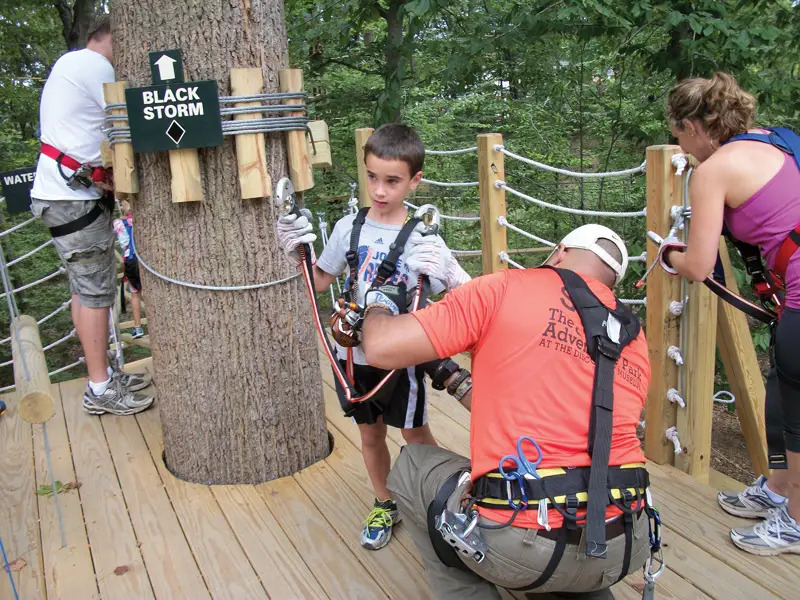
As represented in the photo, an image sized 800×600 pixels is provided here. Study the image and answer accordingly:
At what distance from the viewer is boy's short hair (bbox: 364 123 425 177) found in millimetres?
2160

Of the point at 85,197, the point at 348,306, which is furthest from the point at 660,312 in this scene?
the point at 85,197

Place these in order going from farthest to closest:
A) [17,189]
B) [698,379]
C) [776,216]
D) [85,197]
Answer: [17,189] → [85,197] → [698,379] → [776,216]

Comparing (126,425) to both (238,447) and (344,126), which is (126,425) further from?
(344,126)

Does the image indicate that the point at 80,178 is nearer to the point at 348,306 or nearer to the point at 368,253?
the point at 368,253

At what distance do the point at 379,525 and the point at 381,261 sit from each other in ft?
3.05

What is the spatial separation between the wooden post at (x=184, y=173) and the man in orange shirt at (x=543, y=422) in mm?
1127

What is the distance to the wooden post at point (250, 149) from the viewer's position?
2.47 m

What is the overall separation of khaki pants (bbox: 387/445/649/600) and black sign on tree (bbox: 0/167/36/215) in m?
2.65

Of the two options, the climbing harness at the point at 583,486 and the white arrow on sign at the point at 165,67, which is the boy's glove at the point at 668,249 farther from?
the white arrow on sign at the point at 165,67

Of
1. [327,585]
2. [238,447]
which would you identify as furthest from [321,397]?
[327,585]

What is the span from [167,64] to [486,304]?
1.53m

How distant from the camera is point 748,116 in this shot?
219 centimetres

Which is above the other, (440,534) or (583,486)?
(583,486)

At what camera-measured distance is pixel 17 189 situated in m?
3.54
